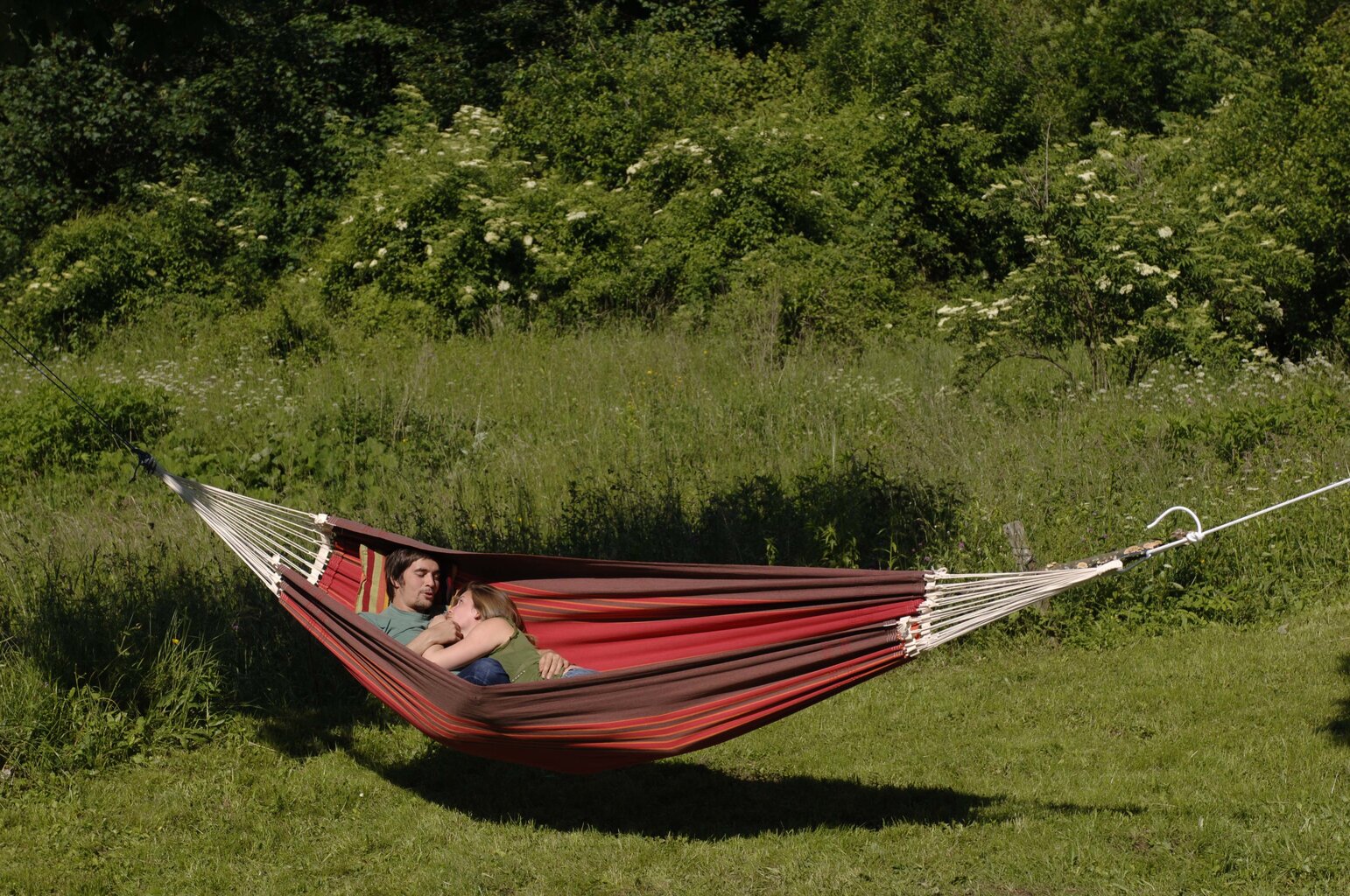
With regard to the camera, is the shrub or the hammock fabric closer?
the hammock fabric

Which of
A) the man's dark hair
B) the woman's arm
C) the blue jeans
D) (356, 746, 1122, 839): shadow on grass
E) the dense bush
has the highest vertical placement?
the dense bush

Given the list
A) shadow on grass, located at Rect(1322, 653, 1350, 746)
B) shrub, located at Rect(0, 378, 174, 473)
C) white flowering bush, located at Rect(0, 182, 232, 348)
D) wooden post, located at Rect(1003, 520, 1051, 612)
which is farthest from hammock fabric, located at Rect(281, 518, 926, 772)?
white flowering bush, located at Rect(0, 182, 232, 348)

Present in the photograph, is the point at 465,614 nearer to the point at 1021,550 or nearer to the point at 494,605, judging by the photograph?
the point at 494,605

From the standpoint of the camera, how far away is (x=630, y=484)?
6.94 meters

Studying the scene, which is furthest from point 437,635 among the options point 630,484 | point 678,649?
point 630,484

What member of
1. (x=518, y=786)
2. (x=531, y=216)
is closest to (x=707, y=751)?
(x=518, y=786)

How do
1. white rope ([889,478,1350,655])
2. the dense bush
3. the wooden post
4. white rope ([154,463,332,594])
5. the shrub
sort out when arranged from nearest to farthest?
1. white rope ([889,478,1350,655])
2. white rope ([154,463,332,594])
3. the wooden post
4. the shrub
5. the dense bush

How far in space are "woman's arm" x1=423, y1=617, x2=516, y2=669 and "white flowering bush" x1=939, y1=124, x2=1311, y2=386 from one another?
17.0 feet

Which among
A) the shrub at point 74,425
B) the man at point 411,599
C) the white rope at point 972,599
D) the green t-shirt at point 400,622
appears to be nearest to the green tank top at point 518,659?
the man at point 411,599

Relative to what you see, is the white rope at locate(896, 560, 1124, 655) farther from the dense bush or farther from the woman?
the dense bush

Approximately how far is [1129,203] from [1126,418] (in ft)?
8.09

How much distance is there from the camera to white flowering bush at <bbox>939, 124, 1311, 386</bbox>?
870cm

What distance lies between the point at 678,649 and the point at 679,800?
66 cm

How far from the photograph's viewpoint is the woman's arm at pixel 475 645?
4273 mm
